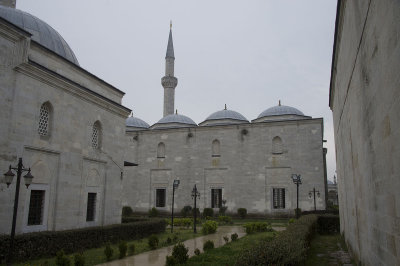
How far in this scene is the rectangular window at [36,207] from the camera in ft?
38.8

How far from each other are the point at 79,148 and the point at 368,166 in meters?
11.5

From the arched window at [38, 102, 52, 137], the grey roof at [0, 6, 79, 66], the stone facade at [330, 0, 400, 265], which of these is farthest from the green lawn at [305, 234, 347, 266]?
the grey roof at [0, 6, 79, 66]

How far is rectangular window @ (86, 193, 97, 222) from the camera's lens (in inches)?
580

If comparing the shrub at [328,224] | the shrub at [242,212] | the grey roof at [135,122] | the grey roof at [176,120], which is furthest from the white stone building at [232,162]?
the shrub at [328,224]

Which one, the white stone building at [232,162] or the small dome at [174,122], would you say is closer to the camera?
the white stone building at [232,162]

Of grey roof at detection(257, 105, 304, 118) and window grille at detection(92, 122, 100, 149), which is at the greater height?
grey roof at detection(257, 105, 304, 118)

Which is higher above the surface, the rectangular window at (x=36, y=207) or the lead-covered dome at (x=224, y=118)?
the lead-covered dome at (x=224, y=118)

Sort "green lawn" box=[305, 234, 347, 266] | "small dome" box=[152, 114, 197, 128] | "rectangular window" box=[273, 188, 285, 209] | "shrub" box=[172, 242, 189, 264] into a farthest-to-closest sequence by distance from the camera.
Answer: "small dome" box=[152, 114, 197, 128] → "rectangular window" box=[273, 188, 285, 209] → "green lawn" box=[305, 234, 347, 266] → "shrub" box=[172, 242, 189, 264]

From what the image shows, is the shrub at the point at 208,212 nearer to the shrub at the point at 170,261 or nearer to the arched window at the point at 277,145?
the arched window at the point at 277,145

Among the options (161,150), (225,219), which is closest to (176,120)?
(161,150)

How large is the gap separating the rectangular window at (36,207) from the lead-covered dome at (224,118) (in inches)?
789

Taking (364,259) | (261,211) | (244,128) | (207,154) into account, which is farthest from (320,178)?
(364,259)

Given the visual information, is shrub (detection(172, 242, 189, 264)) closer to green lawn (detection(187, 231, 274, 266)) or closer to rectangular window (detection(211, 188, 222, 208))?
green lawn (detection(187, 231, 274, 266))

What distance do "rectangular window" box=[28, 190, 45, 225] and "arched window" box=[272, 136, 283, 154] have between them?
1853 cm
